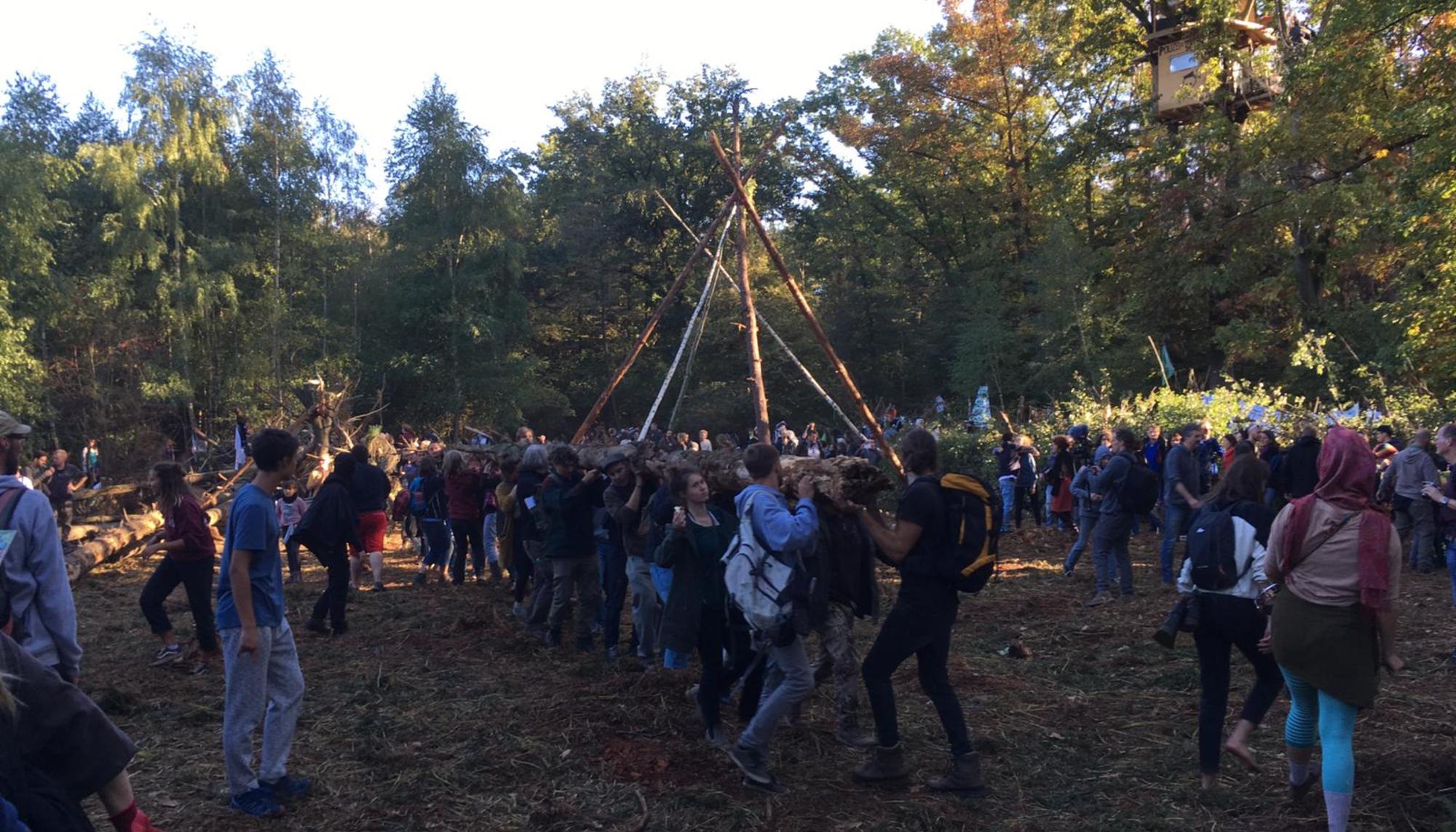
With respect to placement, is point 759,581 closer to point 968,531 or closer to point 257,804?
point 968,531

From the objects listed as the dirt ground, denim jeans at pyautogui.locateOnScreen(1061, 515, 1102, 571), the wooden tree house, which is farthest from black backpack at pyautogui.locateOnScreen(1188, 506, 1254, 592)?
the wooden tree house

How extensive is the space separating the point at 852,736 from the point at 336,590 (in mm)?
5706

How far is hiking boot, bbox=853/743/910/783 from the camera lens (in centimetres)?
580

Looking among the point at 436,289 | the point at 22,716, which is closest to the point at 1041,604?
the point at 22,716

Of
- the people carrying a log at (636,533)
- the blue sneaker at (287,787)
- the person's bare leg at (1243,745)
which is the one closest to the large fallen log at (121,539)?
the people carrying a log at (636,533)

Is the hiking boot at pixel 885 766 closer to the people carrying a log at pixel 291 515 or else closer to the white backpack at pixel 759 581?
the white backpack at pixel 759 581

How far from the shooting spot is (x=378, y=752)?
6512mm

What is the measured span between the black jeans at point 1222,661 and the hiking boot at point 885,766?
1.61 meters

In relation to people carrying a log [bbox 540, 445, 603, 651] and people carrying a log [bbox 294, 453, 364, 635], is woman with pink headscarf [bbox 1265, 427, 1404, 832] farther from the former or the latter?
people carrying a log [bbox 294, 453, 364, 635]

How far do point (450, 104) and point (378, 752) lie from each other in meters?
35.9

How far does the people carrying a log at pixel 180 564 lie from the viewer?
8500mm

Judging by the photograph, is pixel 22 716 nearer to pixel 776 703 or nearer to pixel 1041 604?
pixel 776 703

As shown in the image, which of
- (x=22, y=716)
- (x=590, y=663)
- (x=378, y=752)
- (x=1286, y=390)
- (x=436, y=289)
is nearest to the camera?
→ (x=22, y=716)

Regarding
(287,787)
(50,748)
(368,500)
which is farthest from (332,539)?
(50,748)
